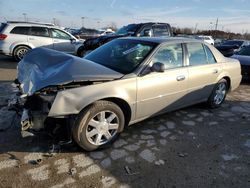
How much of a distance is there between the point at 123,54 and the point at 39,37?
7553 millimetres

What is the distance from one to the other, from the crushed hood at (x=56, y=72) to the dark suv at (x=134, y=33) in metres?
6.21

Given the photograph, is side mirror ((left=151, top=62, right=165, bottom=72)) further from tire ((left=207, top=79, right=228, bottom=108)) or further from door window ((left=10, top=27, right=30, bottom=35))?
door window ((left=10, top=27, right=30, bottom=35))

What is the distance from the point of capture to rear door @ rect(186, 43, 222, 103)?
4750 mm

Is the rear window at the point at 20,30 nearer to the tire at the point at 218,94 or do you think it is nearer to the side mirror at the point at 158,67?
the tire at the point at 218,94

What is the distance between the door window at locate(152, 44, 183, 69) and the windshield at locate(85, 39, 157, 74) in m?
0.17

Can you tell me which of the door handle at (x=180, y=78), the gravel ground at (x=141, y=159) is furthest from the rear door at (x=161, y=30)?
the gravel ground at (x=141, y=159)

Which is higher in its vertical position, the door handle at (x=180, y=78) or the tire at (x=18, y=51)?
the door handle at (x=180, y=78)

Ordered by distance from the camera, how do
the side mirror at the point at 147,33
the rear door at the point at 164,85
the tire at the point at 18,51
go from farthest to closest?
1. the side mirror at the point at 147,33
2. the tire at the point at 18,51
3. the rear door at the point at 164,85

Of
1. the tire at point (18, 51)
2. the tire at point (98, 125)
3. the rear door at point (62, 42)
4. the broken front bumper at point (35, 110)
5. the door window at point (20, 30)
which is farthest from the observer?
the rear door at point (62, 42)

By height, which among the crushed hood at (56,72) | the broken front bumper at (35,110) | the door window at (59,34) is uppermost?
the door window at (59,34)

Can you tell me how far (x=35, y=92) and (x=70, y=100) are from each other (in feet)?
1.59

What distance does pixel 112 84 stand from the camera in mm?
3553

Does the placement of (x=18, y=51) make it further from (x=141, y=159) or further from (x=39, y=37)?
(x=141, y=159)

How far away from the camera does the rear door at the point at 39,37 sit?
10633mm
